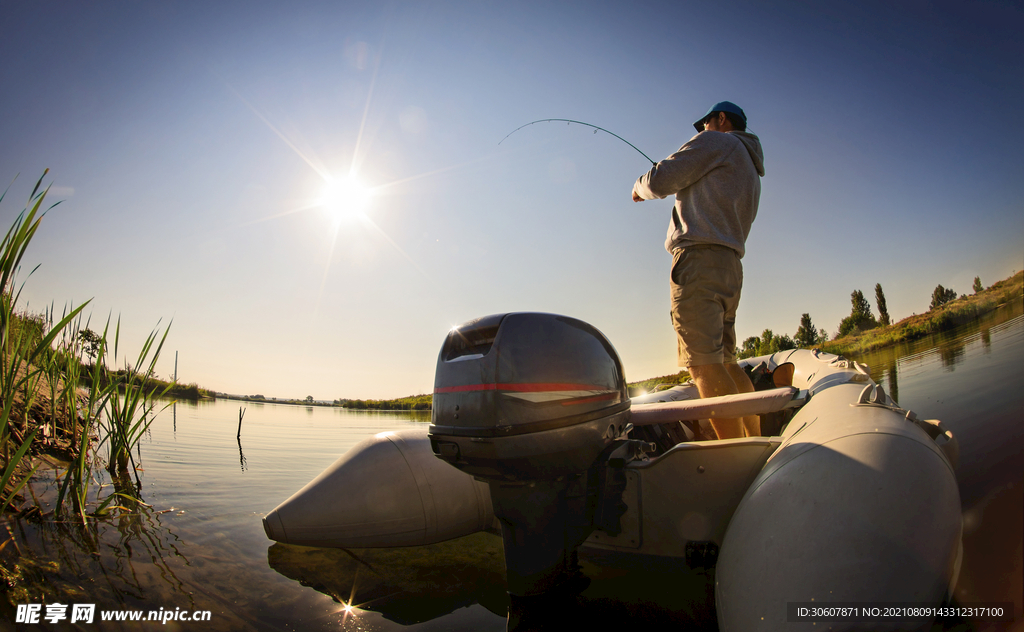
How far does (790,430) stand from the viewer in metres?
1.64

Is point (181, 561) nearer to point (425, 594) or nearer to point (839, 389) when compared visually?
point (425, 594)

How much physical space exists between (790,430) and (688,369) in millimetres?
853

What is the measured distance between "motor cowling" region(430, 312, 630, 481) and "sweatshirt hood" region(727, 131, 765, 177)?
1.84m

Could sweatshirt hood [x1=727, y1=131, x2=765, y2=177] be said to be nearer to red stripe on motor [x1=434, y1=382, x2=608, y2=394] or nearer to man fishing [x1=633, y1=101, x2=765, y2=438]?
man fishing [x1=633, y1=101, x2=765, y2=438]

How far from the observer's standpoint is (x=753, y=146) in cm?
272

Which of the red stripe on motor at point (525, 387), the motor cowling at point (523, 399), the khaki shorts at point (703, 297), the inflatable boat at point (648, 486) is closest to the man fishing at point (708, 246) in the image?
the khaki shorts at point (703, 297)

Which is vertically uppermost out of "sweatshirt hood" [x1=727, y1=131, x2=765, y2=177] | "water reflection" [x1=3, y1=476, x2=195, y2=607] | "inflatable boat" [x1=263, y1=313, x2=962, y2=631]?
"sweatshirt hood" [x1=727, y1=131, x2=765, y2=177]

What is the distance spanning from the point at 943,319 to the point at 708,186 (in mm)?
8299

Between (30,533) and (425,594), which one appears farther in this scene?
(30,533)

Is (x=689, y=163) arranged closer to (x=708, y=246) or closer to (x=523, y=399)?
(x=708, y=246)

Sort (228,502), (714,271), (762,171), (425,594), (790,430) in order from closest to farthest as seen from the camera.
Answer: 1. (790,430)
2. (425,594)
3. (714,271)
4. (762,171)
5. (228,502)

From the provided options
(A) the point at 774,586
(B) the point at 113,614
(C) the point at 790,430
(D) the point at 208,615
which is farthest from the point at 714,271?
(B) the point at 113,614

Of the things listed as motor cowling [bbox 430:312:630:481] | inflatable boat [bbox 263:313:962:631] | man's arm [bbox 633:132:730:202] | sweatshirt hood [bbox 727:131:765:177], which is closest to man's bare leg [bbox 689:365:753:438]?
inflatable boat [bbox 263:313:962:631]

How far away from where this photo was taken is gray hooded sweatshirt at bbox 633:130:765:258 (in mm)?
2436
